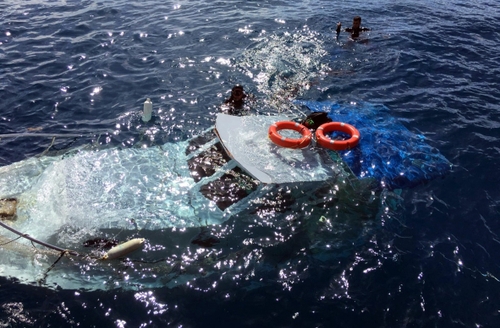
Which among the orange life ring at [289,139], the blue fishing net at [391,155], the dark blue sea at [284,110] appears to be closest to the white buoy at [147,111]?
the dark blue sea at [284,110]

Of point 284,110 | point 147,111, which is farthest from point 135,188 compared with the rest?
point 284,110

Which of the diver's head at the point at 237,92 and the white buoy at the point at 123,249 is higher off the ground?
the diver's head at the point at 237,92

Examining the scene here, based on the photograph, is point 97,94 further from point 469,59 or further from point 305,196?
point 469,59

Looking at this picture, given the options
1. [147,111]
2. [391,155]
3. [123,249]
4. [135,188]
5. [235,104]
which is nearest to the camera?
[123,249]

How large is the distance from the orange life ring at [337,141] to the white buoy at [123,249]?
12.0 ft

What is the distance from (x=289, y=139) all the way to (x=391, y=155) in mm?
2004

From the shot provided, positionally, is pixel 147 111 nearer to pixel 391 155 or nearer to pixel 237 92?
pixel 237 92

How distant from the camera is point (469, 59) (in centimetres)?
1148

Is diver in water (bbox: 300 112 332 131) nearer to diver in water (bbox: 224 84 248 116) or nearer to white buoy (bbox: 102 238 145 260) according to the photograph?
diver in water (bbox: 224 84 248 116)

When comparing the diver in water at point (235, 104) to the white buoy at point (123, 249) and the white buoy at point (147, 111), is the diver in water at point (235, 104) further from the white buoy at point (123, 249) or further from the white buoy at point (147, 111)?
the white buoy at point (123, 249)

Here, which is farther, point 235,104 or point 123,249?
point 235,104

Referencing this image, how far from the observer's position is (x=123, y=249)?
538 centimetres

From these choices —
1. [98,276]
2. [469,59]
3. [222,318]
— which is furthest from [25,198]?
[469,59]

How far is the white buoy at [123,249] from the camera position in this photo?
17.6 ft
